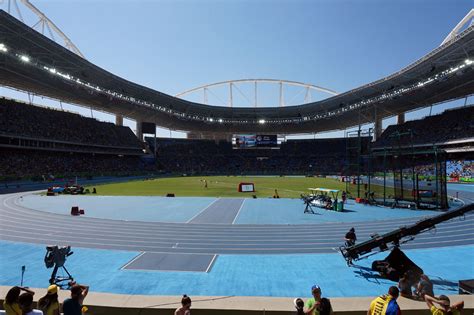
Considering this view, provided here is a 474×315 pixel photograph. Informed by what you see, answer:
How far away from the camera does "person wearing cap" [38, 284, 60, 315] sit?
14.6 feet

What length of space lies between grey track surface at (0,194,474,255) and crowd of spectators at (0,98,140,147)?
4326 cm

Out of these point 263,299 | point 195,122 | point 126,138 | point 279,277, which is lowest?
point 279,277

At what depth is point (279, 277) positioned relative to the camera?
10438mm

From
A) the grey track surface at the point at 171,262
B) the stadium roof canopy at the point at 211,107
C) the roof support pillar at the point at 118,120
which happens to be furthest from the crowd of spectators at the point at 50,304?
the roof support pillar at the point at 118,120

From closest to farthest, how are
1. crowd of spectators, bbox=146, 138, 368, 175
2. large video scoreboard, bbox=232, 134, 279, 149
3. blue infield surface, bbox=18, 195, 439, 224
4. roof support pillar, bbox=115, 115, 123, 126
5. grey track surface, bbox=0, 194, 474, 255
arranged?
grey track surface, bbox=0, 194, 474, 255 < blue infield surface, bbox=18, 195, 439, 224 < roof support pillar, bbox=115, 115, 123, 126 < large video scoreboard, bbox=232, 134, 279, 149 < crowd of spectators, bbox=146, 138, 368, 175

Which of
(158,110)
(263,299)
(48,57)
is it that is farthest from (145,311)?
(158,110)

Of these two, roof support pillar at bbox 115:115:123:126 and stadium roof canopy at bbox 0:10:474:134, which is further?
roof support pillar at bbox 115:115:123:126

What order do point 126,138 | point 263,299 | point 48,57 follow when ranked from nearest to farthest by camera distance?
point 263,299
point 48,57
point 126,138

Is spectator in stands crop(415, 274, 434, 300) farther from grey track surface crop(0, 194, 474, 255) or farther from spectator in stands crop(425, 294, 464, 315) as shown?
grey track surface crop(0, 194, 474, 255)

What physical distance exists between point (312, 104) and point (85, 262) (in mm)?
73461

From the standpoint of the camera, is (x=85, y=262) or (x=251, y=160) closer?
(x=85, y=262)

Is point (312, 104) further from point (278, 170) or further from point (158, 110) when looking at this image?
point (158, 110)

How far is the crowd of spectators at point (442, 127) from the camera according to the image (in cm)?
5831

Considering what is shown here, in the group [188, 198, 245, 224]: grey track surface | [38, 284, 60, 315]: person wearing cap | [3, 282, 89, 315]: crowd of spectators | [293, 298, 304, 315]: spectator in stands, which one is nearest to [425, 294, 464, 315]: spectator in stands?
[293, 298, 304, 315]: spectator in stands
